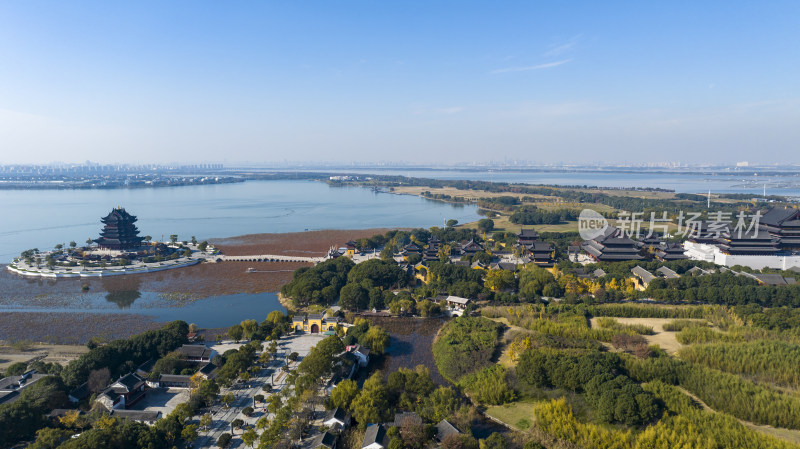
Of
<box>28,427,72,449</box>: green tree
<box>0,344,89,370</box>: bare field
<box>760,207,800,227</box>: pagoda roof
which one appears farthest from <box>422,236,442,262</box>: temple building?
<box>760,207,800,227</box>: pagoda roof

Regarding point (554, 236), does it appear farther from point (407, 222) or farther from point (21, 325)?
point (21, 325)

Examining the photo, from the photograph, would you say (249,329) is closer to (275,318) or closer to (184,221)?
(275,318)

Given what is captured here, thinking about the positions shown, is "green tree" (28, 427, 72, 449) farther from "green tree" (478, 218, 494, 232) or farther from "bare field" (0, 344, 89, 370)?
"green tree" (478, 218, 494, 232)

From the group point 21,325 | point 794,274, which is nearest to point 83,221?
point 21,325

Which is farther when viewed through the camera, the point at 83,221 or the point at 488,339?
the point at 83,221

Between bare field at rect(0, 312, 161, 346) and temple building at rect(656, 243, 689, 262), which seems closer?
bare field at rect(0, 312, 161, 346)

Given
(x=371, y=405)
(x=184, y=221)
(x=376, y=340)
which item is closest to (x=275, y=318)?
(x=376, y=340)

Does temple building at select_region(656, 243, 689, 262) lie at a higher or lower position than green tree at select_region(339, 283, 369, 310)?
higher
